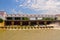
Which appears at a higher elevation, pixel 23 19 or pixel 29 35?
pixel 23 19

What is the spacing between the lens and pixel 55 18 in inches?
494

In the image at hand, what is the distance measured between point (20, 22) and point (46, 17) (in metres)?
1.72

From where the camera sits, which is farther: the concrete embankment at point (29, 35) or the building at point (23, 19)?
the building at point (23, 19)

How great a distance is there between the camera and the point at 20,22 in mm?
11781

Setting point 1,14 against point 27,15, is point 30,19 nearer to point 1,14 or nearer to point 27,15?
point 27,15

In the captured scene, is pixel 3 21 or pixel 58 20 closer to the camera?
pixel 3 21

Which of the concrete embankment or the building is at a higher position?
the building

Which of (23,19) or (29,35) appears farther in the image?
(23,19)

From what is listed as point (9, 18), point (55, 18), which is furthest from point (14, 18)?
point (55, 18)

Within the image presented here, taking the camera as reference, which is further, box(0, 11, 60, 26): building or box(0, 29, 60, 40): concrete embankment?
box(0, 11, 60, 26): building

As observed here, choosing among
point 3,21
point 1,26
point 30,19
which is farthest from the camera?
point 30,19

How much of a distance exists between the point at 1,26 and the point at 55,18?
3.84 meters

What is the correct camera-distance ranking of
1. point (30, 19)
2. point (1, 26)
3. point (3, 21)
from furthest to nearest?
point (30, 19) → point (3, 21) → point (1, 26)

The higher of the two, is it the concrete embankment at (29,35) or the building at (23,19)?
the building at (23,19)
